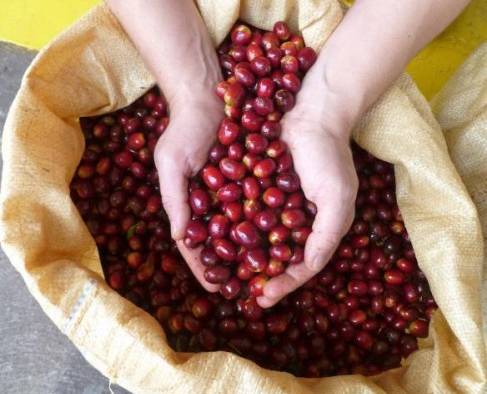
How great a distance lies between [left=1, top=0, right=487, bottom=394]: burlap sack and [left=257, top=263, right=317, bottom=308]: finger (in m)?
0.22

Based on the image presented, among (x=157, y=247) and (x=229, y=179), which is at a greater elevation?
(x=229, y=179)

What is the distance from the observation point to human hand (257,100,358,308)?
4.78 ft

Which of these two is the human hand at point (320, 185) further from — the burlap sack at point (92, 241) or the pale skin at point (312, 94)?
the burlap sack at point (92, 241)

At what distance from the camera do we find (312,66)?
1.70m

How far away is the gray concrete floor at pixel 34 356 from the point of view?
1.93m

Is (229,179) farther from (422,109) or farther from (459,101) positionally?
(459,101)

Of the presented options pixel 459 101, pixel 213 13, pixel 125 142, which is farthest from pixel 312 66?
pixel 125 142

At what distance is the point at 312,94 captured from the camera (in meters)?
1.63

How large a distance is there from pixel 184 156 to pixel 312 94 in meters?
0.43

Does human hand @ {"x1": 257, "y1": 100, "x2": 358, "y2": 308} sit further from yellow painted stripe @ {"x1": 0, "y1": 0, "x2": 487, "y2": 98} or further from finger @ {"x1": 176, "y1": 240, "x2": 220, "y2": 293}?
yellow painted stripe @ {"x1": 0, "y1": 0, "x2": 487, "y2": 98}

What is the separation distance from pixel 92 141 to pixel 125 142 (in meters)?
0.11

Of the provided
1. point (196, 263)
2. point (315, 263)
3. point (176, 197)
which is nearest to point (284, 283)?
point (315, 263)

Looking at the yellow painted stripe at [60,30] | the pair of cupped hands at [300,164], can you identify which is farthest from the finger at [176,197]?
the yellow painted stripe at [60,30]

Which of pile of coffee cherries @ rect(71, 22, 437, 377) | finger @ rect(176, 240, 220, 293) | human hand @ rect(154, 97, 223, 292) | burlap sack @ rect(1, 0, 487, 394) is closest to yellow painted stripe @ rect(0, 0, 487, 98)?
burlap sack @ rect(1, 0, 487, 394)
